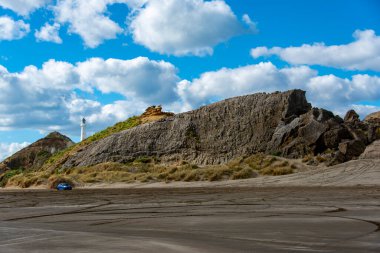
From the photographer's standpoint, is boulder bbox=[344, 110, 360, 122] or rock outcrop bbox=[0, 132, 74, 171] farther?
rock outcrop bbox=[0, 132, 74, 171]

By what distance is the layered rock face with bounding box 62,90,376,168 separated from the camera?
152 ft

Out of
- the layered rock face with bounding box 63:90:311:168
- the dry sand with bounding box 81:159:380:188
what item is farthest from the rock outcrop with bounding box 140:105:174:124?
the dry sand with bounding box 81:159:380:188

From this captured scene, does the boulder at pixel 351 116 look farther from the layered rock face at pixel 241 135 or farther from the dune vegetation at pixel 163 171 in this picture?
the dune vegetation at pixel 163 171

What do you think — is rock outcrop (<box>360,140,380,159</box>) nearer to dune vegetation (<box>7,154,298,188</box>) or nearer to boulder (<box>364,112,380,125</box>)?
dune vegetation (<box>7,154,298,188</box>)

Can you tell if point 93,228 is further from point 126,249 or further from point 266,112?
point 266,112

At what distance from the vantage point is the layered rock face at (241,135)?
152ft

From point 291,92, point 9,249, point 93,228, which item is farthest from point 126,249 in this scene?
point 291,92

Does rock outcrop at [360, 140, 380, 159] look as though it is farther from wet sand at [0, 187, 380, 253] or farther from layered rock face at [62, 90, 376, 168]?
wet sand at [0, 187, 380, 253]

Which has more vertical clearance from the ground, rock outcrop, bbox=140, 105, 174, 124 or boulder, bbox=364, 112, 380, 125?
rock outcrop, bbox=140, 105, 174, 124

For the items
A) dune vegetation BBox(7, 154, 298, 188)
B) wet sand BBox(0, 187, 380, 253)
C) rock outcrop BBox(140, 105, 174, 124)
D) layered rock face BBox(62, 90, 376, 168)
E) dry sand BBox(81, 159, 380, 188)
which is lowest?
wet sand BBox(0, 187, 380, 253)

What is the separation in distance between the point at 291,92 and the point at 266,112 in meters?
3.47

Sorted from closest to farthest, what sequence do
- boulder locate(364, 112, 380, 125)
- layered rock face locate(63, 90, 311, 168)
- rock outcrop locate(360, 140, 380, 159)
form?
rock outcrop locate(360, 140, 380, 159)
layered rock face locate(63, 90, 311, 168)
boulder locate(364, 112, 380, 125)

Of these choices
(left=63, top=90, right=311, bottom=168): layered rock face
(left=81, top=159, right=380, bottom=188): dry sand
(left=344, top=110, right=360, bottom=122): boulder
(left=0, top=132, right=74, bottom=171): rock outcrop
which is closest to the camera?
(left=81, top=159, right=380, bottom=188): dry sand

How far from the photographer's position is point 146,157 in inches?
2329
